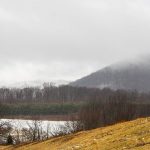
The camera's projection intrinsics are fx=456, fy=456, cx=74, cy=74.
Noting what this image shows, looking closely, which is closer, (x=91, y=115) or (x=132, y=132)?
(x=132, y=132)

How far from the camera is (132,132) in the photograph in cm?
3969

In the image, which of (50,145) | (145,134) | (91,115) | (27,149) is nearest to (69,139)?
(50,145)

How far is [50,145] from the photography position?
53.8 m

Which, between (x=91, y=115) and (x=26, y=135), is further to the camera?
(x=91, y=115)

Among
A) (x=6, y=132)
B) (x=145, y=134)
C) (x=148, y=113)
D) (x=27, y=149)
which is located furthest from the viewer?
(x=148, y=113)

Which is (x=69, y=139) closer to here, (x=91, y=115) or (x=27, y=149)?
(x=27, y=149)

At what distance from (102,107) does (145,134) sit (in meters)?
122

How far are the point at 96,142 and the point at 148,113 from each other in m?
117

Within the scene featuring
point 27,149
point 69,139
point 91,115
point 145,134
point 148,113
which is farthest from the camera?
point 148,113

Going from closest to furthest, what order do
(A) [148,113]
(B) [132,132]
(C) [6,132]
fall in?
(B) [132,132]
(C) [6,132]
(A) [148,113]

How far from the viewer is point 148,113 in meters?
156

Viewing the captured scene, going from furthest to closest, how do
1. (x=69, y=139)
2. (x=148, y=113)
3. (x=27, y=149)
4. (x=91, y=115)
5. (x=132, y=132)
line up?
1. (x=148, y=113)
2. (x=91, y=115)
3. (x=27, y=149)
4. (x=69, y=139)
5. (x=132, y=132)

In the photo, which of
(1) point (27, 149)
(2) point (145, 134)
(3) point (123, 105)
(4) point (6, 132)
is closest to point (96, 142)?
(2) point (145, 134)

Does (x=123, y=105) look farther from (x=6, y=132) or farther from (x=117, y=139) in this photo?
(x=117, y=139)
